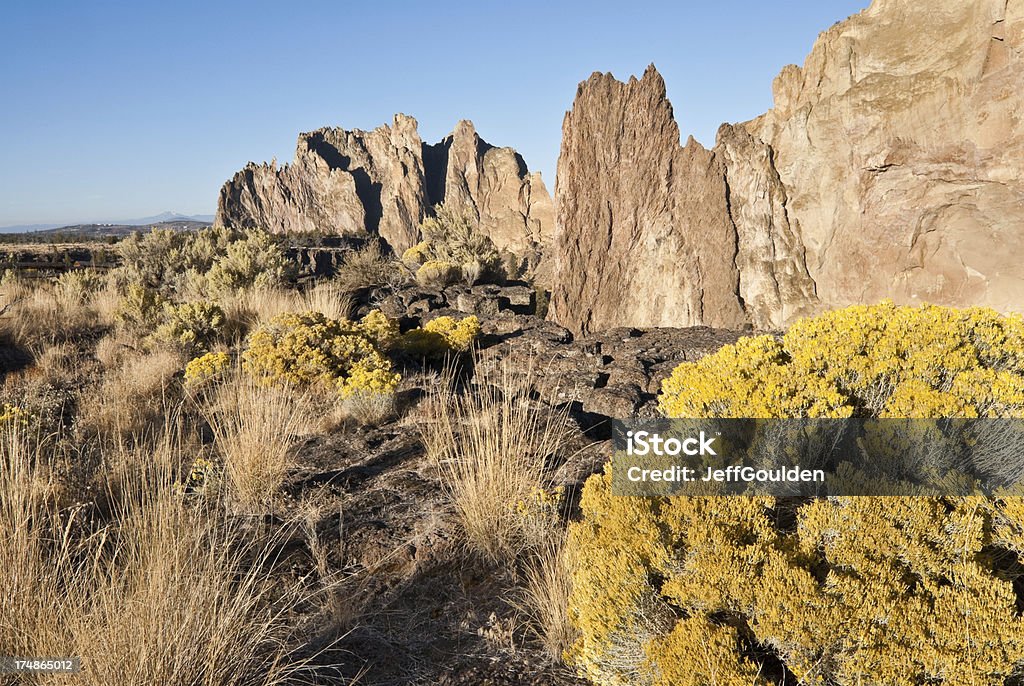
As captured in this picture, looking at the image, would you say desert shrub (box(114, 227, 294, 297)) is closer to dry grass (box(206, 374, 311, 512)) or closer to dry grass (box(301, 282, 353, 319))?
dry grass (box(301, 282, 353, 319))

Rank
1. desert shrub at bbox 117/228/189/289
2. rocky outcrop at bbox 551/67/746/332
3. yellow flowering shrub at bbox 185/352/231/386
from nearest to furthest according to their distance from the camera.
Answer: yellow flowering shrub at bbox 185/352/231/386, rocky outcrop at bbox 551/67/746/332, desert shrub at bbox 117/228/189/289

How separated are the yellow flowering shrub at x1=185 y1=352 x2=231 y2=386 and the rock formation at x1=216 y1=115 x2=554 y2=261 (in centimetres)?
6545

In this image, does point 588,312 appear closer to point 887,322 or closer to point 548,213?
point 887,322

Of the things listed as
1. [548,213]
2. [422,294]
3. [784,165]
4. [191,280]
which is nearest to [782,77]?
[784,165]

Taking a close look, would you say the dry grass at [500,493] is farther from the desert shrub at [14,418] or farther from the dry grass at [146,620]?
the desert shrub at [14,418]

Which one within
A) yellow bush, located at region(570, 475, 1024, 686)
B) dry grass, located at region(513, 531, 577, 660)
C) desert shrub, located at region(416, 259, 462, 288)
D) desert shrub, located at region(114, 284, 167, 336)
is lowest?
dry grass, located at region(513, 531, 577, 660)

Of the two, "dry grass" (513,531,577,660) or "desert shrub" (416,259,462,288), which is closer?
"dry grass" (513,531,577,660)

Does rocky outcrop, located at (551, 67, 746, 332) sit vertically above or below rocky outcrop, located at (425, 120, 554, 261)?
below

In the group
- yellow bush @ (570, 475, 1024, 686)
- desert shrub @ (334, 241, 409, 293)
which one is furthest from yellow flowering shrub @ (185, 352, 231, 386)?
desert shrub @ (334, 241, 409, 293)

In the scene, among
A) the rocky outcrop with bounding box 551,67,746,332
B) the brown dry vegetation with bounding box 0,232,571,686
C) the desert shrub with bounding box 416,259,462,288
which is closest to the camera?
the brown dry vegetation with bounding box 0,232,571,686

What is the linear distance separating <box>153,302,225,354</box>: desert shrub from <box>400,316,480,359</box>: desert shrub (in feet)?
10.2

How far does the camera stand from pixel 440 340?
7371 millimetres

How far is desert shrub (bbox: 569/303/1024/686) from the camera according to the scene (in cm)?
159

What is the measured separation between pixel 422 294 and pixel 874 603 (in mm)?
9681
